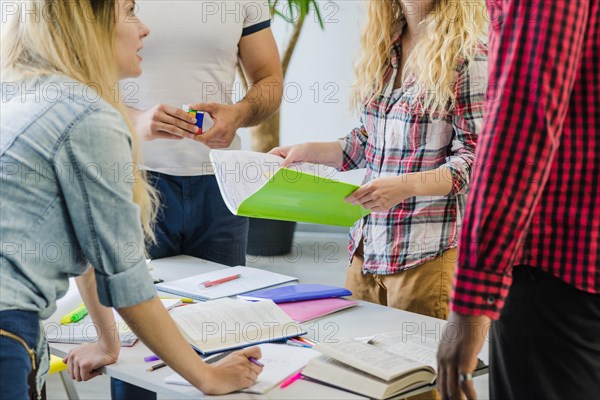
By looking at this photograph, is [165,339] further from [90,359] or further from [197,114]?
[197,114]

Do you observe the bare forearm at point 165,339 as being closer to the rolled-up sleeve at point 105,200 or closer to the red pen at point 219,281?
the rolled-up sleeve at point 105,200

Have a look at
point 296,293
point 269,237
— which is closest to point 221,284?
point 296,293

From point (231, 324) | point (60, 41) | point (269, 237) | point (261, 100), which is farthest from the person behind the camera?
point (269, 237)

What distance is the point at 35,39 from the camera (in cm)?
123

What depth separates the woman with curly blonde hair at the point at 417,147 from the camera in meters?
1.87

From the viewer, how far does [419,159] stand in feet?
6.39

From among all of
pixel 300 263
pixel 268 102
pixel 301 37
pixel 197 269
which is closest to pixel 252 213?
pixel 197 269

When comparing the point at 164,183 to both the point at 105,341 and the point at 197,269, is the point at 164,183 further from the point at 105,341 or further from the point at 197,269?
the point at 105,341

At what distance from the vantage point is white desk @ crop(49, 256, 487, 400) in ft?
4.34

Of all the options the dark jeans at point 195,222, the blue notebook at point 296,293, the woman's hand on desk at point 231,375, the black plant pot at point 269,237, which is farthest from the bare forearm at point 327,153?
the black plant pot at point 269,237

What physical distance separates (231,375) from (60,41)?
0.65 meters

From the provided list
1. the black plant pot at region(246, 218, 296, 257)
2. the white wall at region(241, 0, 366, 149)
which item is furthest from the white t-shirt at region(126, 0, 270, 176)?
the white wall at region(241, 0, 366, 149)

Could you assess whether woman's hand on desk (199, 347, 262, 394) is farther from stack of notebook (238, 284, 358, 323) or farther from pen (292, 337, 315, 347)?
stack of notebook (238, 284, 358, 323)

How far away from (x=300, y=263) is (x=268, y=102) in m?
2.80
